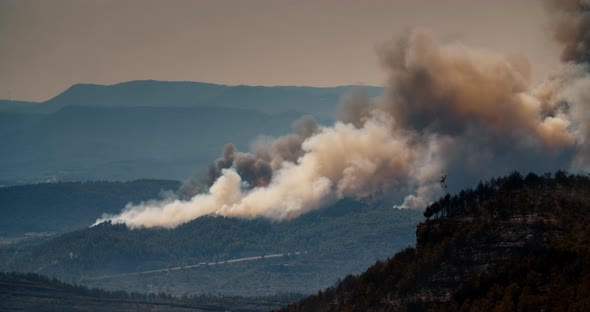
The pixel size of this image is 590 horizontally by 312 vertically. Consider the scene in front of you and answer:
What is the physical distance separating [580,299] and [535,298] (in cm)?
1124

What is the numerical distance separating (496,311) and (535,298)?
19.0ft

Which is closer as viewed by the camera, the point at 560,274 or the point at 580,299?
the point at 580,299

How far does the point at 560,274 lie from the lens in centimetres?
19900

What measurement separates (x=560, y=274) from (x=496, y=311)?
11994 mm

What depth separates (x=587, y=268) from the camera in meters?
197

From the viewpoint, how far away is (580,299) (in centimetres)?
18338

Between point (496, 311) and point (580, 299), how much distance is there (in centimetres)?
1500

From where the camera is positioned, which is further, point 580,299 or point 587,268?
point 587,268

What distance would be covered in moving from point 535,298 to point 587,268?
31.4 feet

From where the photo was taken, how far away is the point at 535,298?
636 ft

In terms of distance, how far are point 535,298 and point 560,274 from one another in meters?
7.56

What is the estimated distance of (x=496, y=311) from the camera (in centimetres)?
19450
